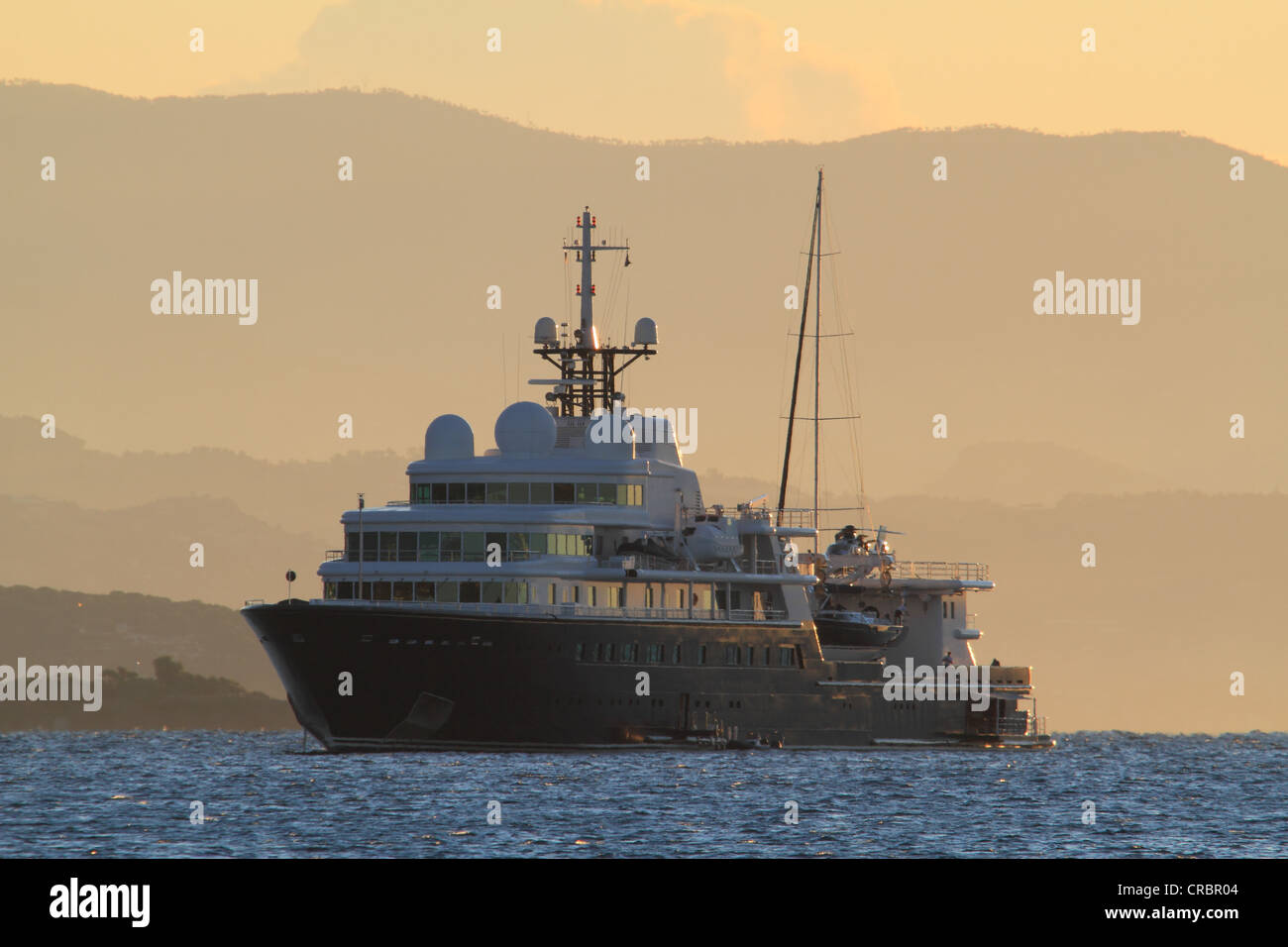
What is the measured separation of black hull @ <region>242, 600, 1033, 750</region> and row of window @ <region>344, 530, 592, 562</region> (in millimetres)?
3253

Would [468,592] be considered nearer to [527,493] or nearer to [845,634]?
[527,493]

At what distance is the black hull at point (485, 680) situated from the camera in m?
63.1

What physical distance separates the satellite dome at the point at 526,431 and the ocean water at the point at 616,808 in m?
12.5

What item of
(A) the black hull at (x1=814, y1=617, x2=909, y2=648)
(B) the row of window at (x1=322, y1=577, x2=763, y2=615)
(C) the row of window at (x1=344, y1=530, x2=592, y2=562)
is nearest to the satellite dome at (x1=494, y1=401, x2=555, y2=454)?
(C) the row of window at (x1=344, y1=530, x2=592, y2=562)

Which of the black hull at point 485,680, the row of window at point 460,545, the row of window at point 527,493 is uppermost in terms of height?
the row of window at point 527,493

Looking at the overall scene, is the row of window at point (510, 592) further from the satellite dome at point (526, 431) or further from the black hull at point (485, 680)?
the satellite dome at point (526, 431)

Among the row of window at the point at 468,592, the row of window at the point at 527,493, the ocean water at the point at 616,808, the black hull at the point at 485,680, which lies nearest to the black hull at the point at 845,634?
the ocean water at the point at 616,808

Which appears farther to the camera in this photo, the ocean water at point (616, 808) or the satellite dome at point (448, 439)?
the satellite dome at point (448, 439)

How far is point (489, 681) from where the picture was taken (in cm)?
6381

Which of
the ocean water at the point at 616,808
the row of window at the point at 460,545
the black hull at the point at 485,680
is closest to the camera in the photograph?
the ocean water at the point at 616,808

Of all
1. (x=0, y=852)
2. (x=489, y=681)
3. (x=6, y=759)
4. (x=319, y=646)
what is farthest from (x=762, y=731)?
(x=0, y=852)

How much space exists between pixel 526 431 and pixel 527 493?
351cm
